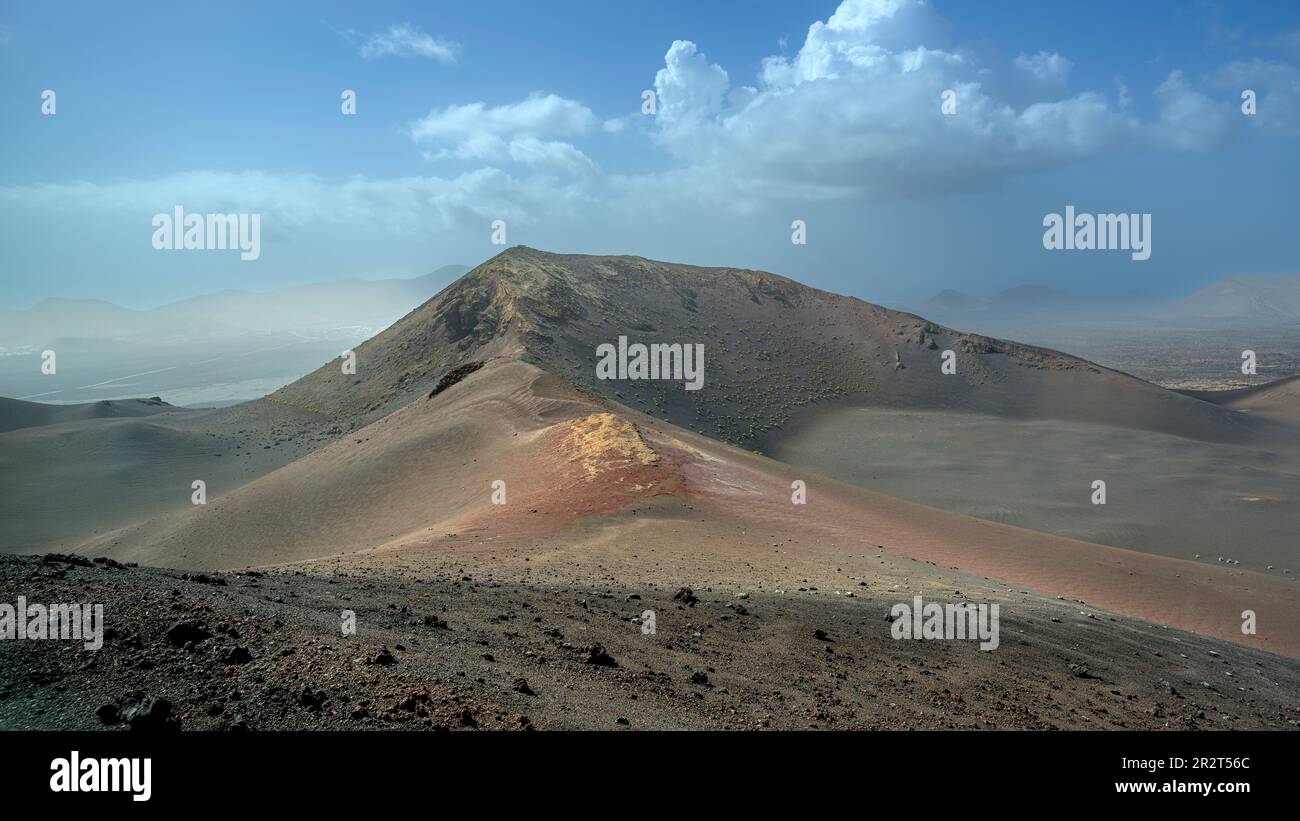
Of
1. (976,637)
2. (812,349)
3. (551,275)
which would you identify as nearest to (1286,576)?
(976,637)

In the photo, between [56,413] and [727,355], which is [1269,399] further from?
[56,413]

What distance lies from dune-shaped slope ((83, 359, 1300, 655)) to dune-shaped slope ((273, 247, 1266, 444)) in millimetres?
13435

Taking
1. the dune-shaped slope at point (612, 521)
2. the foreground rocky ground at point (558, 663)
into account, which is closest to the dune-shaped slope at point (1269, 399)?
the dune-shaped slope at point (612, 521)

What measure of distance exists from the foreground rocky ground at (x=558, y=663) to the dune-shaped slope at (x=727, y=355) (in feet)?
91.9

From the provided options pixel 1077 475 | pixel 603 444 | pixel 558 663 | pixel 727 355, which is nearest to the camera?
pixel 558 663

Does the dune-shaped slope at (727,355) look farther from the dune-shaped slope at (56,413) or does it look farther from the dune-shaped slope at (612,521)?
the dune-shaped slope at (612,521)

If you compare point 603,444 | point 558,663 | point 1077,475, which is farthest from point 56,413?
point 1077,475

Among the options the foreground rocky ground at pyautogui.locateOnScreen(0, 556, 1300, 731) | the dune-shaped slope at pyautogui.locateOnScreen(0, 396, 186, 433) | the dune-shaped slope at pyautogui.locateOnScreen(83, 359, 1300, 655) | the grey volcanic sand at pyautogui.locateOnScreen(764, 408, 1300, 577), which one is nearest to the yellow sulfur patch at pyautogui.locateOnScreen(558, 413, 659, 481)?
the dune-shaped slope at pyautogui.locateOnScreen(83, 359, 1300, 655)

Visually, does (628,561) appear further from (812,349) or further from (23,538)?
(812,349)

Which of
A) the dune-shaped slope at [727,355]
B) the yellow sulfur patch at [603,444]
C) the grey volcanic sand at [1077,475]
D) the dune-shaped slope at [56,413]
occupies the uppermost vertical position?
the dune-shaped slope at [727,355]

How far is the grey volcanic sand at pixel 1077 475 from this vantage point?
2752 cm

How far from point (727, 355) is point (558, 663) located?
49.9 metres

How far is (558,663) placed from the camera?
669 cm

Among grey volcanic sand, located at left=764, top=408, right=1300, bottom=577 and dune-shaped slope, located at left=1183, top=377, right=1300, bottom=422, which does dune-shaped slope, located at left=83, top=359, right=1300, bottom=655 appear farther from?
dune-shaped slope, located at left=1183, top=377, right=1300, bottom=422
